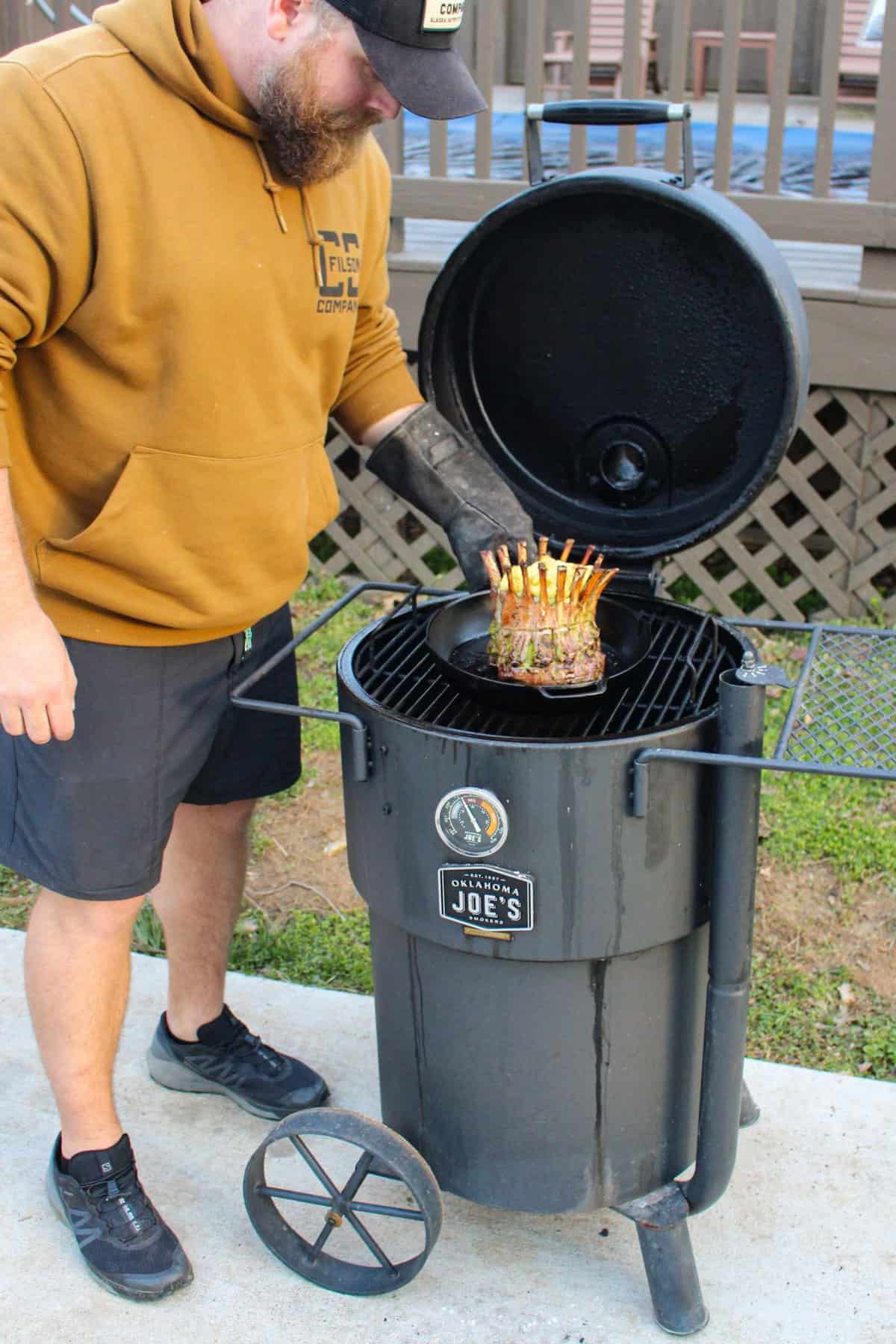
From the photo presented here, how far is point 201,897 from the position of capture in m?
2.71

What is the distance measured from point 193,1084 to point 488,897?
3.73 feet

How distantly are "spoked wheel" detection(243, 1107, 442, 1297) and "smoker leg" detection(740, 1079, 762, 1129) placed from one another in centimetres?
67

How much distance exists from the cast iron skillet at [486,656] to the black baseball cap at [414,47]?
2.69ft

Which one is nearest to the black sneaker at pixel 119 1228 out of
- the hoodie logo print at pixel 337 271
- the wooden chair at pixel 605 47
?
the hoodie logo print at pixel 337 271

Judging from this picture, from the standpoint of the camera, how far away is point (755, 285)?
2.23m

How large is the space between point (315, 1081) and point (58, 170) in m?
1.84

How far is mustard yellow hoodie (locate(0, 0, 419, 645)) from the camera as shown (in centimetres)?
186

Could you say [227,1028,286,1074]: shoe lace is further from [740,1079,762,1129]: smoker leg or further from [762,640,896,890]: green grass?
[762,640,896,890]: green grass

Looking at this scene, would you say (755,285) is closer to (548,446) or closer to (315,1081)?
(548,446)

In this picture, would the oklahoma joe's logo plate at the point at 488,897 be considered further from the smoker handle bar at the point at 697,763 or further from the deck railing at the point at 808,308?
the deck railing at the point at 808,308

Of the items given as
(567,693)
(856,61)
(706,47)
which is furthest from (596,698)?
(706,47)

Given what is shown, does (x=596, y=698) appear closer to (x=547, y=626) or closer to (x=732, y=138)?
(x=547, y=626)

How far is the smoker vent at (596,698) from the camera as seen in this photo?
2.09 meters

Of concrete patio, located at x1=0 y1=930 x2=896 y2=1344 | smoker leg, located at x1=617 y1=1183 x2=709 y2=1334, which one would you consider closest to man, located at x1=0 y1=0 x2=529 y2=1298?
concrete patio, located at x1=0 y1=930 x2=896 y2=1344
